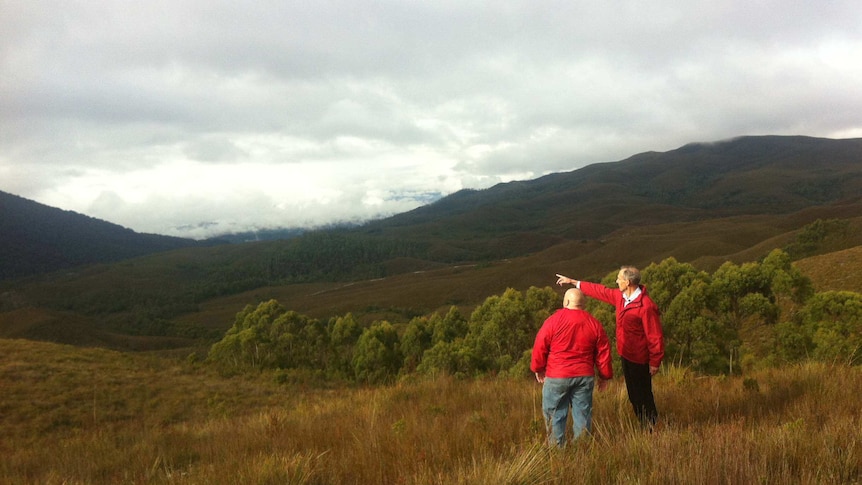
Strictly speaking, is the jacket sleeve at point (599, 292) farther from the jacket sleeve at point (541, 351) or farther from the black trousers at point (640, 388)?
the jacket sleeve at point (541, 351)

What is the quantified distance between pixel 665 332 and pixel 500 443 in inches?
627

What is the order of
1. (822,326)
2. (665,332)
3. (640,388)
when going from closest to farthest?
(640,388)
(822,326)
(665,332)

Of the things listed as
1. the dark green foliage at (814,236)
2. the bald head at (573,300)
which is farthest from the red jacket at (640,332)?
the dark green foliage at (814,236)

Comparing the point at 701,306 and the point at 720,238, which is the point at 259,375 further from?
the point at 720,238

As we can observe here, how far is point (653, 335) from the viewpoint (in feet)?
16.8

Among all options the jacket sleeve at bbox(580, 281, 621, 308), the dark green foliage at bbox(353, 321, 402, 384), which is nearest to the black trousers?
the jacket sleeve at bbox(580, 281, 621, 308)

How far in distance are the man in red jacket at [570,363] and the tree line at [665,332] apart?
385cm

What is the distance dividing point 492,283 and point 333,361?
305 ft

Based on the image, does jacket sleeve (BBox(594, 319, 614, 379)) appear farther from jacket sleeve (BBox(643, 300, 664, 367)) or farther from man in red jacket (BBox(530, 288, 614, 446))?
jacket sleeve (BBox(643, 300, 664, 367))

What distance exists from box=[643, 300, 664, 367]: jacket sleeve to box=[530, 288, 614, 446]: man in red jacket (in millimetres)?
495

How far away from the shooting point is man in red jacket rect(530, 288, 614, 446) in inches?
194

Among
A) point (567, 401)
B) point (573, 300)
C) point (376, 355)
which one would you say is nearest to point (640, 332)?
point (573, 300)

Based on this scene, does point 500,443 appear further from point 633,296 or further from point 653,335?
point 633,296

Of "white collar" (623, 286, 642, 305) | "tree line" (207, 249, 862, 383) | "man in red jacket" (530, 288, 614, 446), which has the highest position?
Answer: "white collar" (623, 286, 642, 305)
